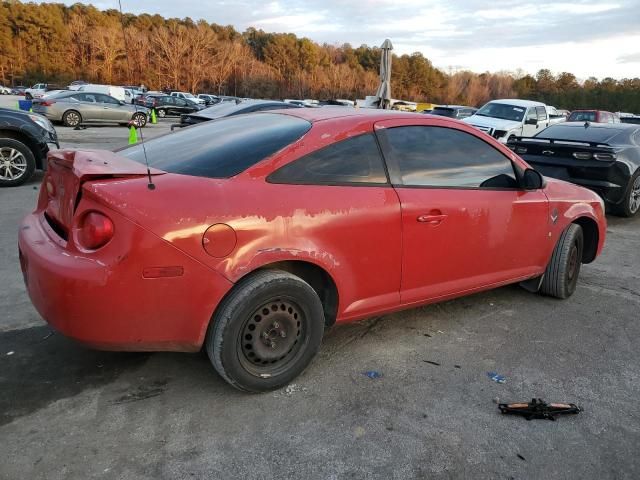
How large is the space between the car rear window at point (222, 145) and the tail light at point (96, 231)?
51 centimetres

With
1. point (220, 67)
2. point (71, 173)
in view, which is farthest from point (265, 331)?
point (220, 67)

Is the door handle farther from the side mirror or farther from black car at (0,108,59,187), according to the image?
black car at (0,108,59,187)

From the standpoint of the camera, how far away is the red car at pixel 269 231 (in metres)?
2.37

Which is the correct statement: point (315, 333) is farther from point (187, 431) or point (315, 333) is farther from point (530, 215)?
point (530, 215)

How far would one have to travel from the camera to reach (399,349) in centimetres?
337

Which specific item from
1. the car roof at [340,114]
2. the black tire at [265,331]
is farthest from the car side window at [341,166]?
the black tire at [265,331]

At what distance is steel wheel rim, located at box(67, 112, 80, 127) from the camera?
2030 centimetres

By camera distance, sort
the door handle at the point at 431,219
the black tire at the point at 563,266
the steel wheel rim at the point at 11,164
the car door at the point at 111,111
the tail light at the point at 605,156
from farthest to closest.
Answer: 1. the car door at the point at 111,111
2. the steel wheel rim at the point at 11,164
3. the tail light at the point at 605,156
4. the black tire at the point at 563,266
5. the door handle at the point at 431,219

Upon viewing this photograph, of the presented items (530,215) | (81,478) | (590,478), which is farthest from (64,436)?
(530,215)

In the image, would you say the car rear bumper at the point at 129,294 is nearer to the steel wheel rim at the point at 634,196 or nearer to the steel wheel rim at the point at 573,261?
the steel wheel rim at the point at 573,261

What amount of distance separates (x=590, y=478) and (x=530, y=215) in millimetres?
2041

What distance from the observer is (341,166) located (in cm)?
296

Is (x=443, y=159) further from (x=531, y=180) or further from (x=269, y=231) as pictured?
(x=269, y=231)

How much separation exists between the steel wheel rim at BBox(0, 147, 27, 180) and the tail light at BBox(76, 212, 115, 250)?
263 inches
